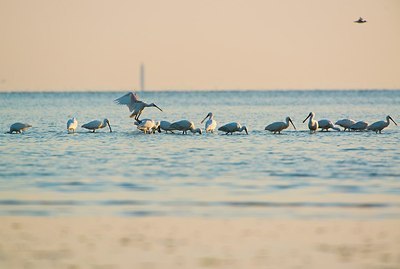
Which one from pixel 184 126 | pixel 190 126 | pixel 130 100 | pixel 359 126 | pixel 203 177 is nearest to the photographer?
pixel 203 177

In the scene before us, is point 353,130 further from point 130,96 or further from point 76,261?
point 76,261

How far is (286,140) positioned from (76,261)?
2099 centimetres

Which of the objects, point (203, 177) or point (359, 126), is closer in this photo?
point (203, 177)

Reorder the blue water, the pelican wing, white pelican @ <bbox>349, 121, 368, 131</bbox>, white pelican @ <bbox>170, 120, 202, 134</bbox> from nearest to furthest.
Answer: the blue water, white pelican @ <bbox>170, 120, 202, 134</bbox>, white pelican @ <bbox>349, 121, 368, 131</bbox>, the pelican wing

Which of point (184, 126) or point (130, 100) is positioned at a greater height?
point (130, 100)

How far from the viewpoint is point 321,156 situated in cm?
2406

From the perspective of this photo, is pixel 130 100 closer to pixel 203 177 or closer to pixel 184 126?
pixel 184 126

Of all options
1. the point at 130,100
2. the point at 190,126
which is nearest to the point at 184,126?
the point at 190,126

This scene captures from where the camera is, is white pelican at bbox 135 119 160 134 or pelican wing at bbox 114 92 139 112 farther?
pelican wing at bbox 114 92 139 112

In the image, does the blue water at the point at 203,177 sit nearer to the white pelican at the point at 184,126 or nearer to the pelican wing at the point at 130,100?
the white pelican at the point at 184,126

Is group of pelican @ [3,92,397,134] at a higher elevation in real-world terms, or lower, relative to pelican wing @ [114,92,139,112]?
lower

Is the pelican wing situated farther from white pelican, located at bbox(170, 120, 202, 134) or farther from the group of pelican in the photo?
white pelican, located at bbox(170, 120, 202, 134)

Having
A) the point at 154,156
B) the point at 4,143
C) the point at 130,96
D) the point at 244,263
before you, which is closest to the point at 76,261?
the point at 244,263

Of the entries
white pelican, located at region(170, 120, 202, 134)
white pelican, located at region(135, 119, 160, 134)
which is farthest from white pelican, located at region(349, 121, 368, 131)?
white pelican, located at region(135, 119, 160, 134)
